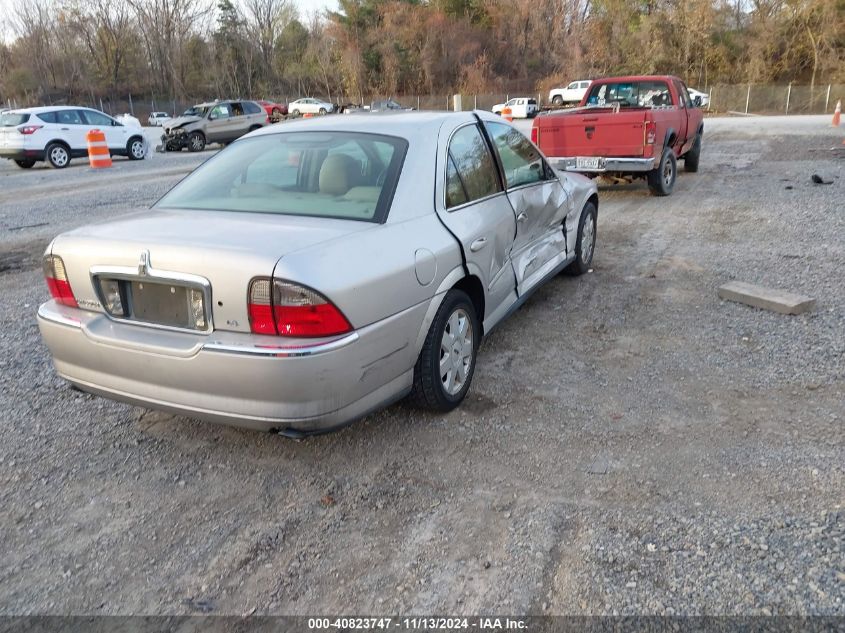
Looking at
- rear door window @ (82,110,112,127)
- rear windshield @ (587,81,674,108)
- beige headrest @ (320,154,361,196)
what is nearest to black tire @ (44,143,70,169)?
rear door window @ (82,110,112,127)

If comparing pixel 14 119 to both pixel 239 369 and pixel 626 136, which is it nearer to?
pixel 626 136

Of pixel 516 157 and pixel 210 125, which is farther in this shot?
pixel 210 125

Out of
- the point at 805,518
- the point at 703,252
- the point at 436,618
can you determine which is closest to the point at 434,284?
the point at 436,618

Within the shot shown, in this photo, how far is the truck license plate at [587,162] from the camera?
1010 centimetres

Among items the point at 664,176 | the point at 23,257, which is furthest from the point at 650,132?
the point at 23,257

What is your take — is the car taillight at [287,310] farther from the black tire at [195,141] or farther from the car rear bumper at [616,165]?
the black tire at [195,141]

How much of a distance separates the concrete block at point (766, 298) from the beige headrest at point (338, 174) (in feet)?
11.5

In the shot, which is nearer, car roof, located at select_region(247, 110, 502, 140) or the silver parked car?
the silver parked car

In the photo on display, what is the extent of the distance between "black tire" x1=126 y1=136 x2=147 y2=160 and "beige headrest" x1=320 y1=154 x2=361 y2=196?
19.0m

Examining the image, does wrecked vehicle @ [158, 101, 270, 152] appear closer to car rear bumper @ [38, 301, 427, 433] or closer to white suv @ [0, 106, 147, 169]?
white suv @ [0, 106, 147, 169]

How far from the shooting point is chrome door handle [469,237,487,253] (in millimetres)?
3804

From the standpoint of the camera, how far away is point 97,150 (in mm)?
18406

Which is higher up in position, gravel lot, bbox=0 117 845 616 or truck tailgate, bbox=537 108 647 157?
truck tailgate, bbox=537 108 647 157

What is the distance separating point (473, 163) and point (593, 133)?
653 cm
